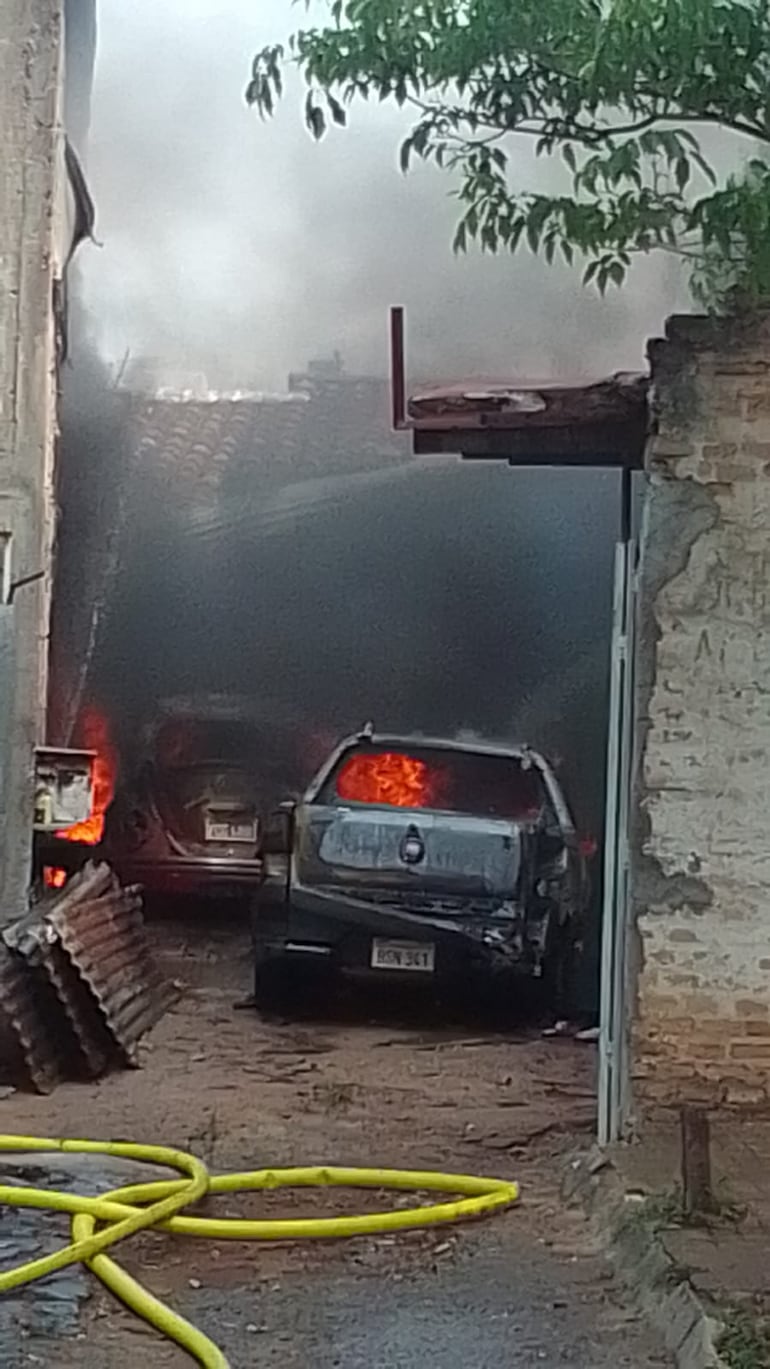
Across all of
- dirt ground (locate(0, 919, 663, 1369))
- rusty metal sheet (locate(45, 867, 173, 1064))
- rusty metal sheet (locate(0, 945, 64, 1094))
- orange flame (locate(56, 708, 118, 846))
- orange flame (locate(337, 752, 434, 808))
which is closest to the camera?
dirt ground (locate(0, 919, 663, 1369))

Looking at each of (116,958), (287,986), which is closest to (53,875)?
(287,986)

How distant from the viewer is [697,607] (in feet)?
21.7

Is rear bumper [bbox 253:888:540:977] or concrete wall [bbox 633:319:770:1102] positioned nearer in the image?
concrete wall [bbox 633:319:770:1102]

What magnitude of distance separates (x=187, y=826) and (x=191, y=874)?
0.34m

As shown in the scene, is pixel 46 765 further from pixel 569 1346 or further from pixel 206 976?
pixel 569 1346

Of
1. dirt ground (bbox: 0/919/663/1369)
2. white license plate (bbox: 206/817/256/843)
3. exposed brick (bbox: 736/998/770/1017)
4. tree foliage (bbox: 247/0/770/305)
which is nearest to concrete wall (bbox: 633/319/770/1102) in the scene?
exposed brick (bbox: 736/998/770/1017)

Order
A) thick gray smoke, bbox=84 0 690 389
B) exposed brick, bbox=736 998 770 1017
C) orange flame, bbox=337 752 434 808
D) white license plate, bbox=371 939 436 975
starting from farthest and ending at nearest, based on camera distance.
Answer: thick gray smoke, bbox=84 0 690 389 < orange flame, bbox=337 752 434 808 < white license plate, bbox=371 939 436 975 < exposed brick, bbox=736 998 770 1017

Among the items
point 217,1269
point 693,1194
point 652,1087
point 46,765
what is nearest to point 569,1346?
point 693,1194

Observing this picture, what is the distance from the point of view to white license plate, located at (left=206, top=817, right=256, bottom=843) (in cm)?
1222

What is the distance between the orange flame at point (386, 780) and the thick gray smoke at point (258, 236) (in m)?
4.23

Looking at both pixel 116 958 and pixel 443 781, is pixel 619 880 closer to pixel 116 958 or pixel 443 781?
pixel 116 958

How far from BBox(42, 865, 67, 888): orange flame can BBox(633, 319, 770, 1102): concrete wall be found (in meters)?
5.83

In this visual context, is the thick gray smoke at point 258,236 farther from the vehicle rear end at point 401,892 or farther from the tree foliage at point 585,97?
the tree foliage at point 585,97

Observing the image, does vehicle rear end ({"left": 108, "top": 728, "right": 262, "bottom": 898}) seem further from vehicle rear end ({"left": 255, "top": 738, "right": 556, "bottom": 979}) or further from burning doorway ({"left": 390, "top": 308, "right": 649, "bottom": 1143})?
burning doorway ({"left": 390, "top": 308, "right": 649, "bottom": 1143})
